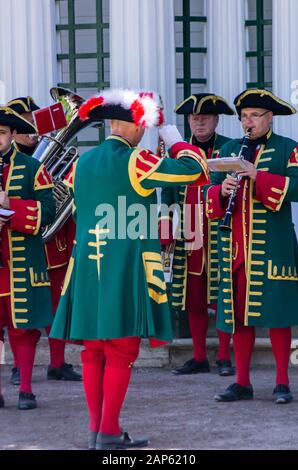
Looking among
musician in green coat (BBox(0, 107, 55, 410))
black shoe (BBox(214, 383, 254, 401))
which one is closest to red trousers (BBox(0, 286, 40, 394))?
musician in green coat (BBox(0, 107, 55, 410))

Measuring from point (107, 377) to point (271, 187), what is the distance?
186 cm

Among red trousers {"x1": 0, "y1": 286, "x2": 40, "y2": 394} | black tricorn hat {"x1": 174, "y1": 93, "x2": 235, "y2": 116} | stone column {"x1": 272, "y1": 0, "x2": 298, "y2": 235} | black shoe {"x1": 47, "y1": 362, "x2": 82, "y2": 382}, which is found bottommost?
black shoe {"x1": 47, "y1": 362, "x2": 82, "y2": 382}

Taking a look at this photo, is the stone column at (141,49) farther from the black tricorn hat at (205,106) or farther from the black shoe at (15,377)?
the black shoe at (15,377)

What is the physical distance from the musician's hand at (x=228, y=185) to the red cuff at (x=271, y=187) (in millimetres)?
138

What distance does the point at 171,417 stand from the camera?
27.6 feet

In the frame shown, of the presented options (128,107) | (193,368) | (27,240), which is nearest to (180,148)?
(128,107)

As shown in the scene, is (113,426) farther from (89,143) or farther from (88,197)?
(89,143)

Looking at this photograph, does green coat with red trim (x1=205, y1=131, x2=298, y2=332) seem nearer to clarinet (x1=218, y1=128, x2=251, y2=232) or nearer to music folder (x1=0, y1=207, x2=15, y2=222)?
clarinet (x1=218, y1=128, x2=251, y2=232)

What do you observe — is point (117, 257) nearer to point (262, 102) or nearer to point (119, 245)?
point (119, 245)

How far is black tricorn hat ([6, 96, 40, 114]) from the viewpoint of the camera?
1001 cm

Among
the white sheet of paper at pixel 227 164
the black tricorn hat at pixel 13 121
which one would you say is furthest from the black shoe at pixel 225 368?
the black tricorn hat at pixel 13 121

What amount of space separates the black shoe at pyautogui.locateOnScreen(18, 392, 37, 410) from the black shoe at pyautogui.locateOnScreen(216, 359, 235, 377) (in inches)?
63.7

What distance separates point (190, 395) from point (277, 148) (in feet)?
5.50

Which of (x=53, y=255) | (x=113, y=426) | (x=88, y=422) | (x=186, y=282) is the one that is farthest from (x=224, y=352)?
(x=113, y=426)
